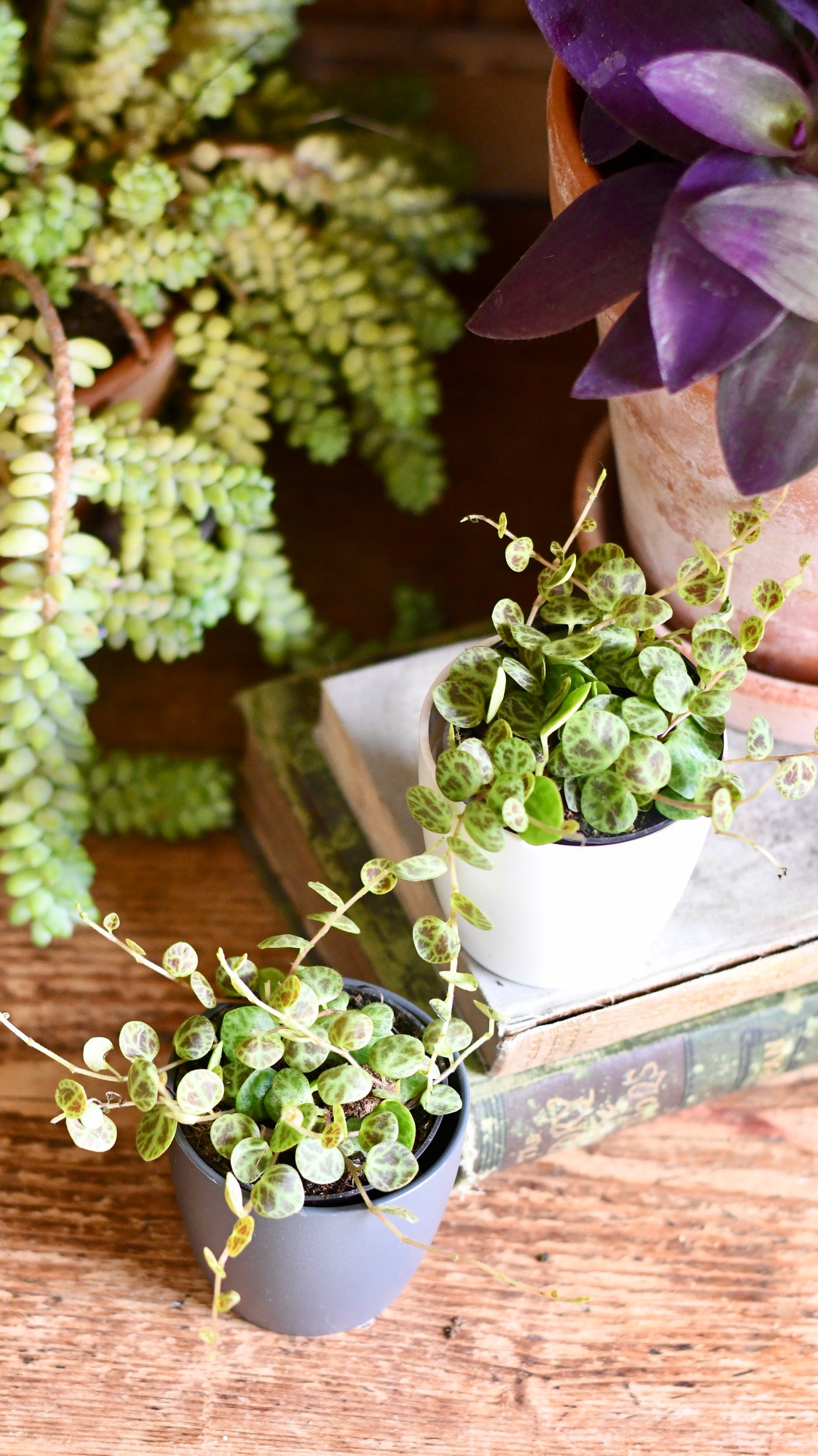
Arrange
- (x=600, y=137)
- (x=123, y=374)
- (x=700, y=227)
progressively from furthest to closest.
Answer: (x=123, y=374)
(x=600, y=137)
(x=700, y=227)

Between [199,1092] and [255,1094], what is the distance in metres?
0.04

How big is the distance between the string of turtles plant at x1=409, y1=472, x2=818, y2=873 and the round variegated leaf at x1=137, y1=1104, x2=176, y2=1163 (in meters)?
0.15

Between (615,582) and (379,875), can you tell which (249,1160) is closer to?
(379,875)

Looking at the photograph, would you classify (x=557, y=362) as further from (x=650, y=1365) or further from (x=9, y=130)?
(x=650, y=1365)

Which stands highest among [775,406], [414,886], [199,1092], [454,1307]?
[775,406]

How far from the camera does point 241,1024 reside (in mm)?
583

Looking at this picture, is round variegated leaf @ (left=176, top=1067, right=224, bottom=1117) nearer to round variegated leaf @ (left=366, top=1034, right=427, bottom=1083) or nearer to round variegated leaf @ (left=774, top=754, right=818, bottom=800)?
round variegated leaf @ (left=366, top=1034, right=427, bottom=1083)

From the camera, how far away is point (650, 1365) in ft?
2.24

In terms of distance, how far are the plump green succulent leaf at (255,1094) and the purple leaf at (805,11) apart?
512 millimetres

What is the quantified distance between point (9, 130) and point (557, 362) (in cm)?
55

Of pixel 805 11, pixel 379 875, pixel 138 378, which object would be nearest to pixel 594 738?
pixel 379 875

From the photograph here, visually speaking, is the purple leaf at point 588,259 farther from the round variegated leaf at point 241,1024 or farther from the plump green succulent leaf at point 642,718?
the round variegated leaf at point 241,1024

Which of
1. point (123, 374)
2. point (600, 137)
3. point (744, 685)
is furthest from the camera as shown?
point (123, 374)

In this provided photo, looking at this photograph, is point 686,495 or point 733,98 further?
point 686,495
